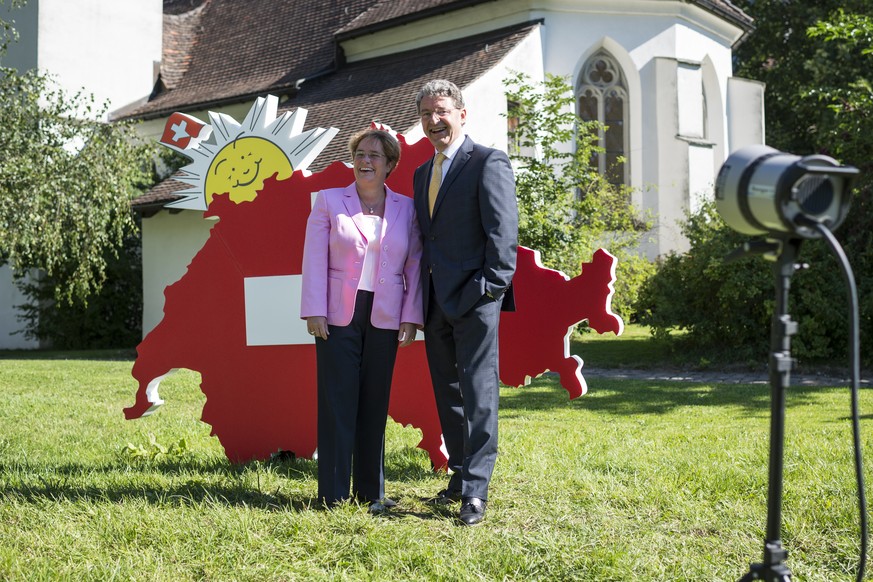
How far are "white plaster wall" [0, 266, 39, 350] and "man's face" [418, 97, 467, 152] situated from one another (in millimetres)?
20355

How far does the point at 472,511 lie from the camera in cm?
412

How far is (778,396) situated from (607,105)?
1869 cm

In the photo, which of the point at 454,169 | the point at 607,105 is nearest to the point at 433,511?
the point at 454,169

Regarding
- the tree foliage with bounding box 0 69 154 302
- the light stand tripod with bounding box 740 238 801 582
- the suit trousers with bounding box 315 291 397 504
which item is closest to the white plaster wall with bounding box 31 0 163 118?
the tree foliage with bounding box 0 69 154 302

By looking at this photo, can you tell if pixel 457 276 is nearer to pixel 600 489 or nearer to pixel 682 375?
pixel 600 489

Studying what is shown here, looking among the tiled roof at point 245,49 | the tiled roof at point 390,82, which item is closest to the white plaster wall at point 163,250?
the tiled roof at point 390,82

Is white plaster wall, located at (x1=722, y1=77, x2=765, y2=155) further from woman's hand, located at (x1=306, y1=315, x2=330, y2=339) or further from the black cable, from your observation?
the black cable

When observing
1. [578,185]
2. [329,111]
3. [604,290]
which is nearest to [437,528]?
[604,290]

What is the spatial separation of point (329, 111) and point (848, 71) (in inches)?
494

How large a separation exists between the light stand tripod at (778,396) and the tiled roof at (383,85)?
13.4m

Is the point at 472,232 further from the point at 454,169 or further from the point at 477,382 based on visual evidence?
the point at 477,382

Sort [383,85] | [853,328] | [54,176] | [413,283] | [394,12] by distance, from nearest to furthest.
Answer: [853,328]
[413,283]
[54,176]
[383,85]
[394,12]

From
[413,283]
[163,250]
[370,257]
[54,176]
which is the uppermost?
[54,176]

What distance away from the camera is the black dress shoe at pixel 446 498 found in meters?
4.52
